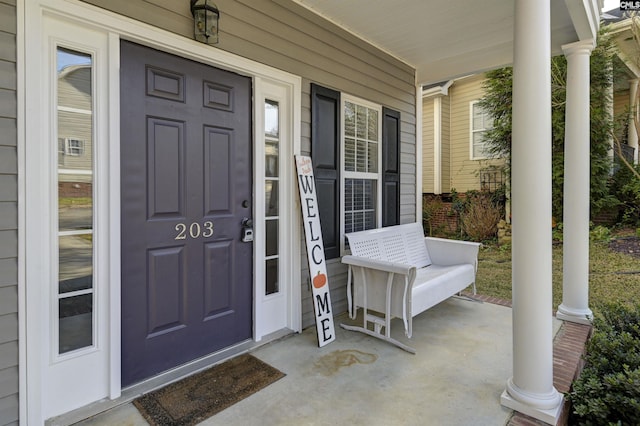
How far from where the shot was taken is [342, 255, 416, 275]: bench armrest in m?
2.61


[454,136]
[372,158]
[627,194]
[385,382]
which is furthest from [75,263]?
[454,136]

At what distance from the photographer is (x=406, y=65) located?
4270mm

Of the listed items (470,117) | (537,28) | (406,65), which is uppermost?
(470,117)

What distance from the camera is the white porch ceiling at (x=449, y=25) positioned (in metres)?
2.88

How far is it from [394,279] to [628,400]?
4.78ft

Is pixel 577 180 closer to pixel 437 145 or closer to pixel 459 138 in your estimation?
pixel 437 145

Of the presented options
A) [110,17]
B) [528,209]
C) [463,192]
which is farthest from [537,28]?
[463,192]

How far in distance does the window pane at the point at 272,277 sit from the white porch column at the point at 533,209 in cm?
178

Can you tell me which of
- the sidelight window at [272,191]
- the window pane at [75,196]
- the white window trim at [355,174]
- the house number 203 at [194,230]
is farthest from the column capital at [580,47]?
the window pane at [75,196]

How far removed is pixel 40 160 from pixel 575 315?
13.8 ft

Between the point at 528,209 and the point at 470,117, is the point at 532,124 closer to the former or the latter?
the point at 528,209

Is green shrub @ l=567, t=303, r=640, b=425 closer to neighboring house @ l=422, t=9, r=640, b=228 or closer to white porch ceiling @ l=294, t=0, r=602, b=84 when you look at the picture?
white porch ceiling @ l=294, t=0, r=602, b=84

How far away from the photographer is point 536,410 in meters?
1.88

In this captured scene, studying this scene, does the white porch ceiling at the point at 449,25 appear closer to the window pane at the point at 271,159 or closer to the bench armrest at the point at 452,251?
the window pane at the point at 271,159
